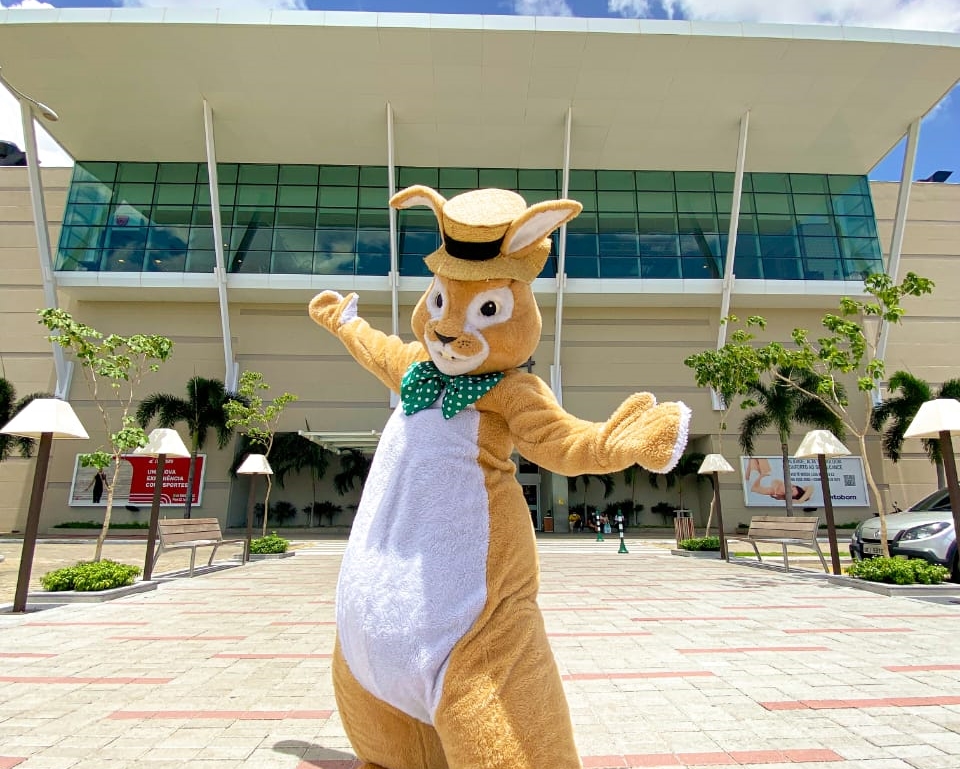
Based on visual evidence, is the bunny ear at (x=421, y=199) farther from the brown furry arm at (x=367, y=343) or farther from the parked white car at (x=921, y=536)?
the parked white car at (x=921, y=536)

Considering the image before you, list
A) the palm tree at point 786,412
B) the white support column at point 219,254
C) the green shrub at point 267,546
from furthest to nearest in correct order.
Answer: the palm tree at point 786,412 < the white support column at point 219,254 < the green shrub at point 267,546

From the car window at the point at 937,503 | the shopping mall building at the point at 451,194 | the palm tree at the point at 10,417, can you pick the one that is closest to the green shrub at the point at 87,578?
the shopping mall building at the point at 451,194

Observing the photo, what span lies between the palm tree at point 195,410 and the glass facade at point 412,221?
13.0ft

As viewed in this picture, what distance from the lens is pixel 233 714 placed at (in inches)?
121

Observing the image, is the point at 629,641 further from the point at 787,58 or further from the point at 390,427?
the point at 787,58

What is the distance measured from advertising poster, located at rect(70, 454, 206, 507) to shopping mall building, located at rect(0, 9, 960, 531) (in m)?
0.35

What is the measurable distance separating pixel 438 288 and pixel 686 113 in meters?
18.1

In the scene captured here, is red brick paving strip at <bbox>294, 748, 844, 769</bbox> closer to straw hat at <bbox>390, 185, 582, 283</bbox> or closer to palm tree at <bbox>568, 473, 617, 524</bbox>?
straw hat at <bbox>390, 185, 582, 283</bbox>

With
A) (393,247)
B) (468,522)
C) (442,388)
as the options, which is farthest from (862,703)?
(393,247)

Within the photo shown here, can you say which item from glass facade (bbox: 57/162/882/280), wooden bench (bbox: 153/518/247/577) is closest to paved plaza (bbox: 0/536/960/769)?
wooden bench (bbox: 153/518/247/577)

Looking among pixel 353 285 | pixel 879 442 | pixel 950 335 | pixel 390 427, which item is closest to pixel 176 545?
pixel 390 427

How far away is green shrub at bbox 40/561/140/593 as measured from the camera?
6570 millimetres

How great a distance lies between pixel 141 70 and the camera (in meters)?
15.6

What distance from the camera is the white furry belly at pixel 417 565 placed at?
61.9 inches
